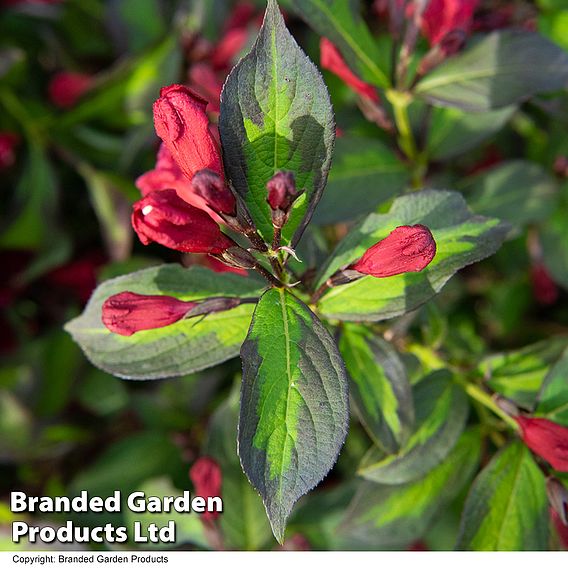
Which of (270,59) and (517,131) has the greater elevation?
(517,131)

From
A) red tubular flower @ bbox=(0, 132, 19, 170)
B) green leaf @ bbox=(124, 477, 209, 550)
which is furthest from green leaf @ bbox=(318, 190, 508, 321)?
red tubular flower @ bbox=(0, 132, 19, 170)

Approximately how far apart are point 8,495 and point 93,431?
0.74ft

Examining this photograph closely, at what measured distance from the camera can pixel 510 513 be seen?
0.90 meters

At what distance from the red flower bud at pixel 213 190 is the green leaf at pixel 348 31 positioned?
1.20 ft

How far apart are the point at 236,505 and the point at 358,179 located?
650 millimetres

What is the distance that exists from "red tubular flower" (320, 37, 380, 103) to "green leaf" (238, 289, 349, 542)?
498 millimetres

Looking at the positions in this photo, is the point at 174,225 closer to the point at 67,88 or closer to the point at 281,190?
the point at 281,190

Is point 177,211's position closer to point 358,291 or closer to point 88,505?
point 358,291

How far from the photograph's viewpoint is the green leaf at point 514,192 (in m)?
1.16

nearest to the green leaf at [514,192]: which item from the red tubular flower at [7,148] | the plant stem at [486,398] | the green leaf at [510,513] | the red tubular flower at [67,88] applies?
the plant stem at [486,398]

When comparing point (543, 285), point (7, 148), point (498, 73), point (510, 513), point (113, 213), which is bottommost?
point (510, 513)

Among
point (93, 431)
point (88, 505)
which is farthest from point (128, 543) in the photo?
point (93, 431)

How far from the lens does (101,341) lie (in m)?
0.83

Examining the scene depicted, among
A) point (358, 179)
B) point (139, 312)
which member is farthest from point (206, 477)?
point (358, 179)
